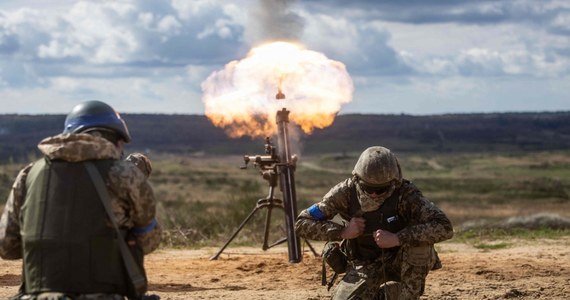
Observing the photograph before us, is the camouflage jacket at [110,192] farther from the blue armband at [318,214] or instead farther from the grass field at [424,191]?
the grass field at [424,191]

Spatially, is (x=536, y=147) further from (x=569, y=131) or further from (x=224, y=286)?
(x=224, y=286)

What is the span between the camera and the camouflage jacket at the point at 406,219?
28.9 feet

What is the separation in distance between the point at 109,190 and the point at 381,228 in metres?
3.13

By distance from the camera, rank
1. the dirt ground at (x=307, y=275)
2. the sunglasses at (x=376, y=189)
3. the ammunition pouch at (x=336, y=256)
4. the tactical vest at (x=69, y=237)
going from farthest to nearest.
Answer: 1. the dirt ground at (x=307, y=275)
2. the ammunition pouch at (x=336, y=256)
3. the sunglasses at (x=376, y=189)
4. the tactical vest at (x=69, y=237)

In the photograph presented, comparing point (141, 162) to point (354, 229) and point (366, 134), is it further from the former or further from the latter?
point (366, 134)

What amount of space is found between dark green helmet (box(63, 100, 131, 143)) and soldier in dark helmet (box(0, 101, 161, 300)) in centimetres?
19

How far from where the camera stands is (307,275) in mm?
13508

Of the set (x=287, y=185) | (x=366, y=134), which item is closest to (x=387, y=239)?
(x=287, y=185)

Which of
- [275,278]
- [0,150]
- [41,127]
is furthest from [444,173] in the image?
[275,278]

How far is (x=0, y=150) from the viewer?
90.4 m

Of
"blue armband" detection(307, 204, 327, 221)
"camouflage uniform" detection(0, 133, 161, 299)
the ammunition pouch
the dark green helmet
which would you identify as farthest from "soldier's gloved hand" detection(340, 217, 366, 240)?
the dark green helmet

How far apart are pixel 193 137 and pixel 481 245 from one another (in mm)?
117658

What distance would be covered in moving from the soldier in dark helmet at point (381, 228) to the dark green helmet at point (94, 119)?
2.60 metres

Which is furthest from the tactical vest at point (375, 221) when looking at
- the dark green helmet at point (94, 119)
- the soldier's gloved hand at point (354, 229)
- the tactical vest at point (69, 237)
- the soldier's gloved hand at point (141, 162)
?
the tactical vest at point (69, 237)
